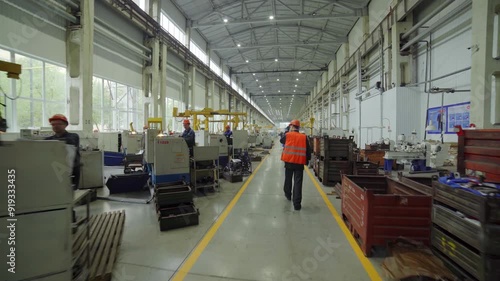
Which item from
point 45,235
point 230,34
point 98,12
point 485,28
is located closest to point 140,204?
point 45,235

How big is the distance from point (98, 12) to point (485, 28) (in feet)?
37.8

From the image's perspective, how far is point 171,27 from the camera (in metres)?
12.4

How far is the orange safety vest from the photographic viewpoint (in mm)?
4453

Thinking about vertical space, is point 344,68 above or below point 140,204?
above

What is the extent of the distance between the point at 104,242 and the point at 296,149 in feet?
11.4

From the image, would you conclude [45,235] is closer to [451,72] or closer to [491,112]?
[491,112]

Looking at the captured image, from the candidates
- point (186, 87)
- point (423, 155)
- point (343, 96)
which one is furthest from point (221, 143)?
point (343, 96)

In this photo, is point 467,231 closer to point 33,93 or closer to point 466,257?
point 466,257

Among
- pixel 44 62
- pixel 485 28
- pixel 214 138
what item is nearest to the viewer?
pixel 485 28

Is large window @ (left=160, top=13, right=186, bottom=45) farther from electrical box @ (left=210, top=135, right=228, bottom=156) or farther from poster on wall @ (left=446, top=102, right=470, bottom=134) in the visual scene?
poster on wall @ (left=446, top=102, right=470, bottom=134)

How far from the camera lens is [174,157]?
193 inches

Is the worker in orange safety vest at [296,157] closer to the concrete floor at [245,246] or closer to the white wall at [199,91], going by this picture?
the concrete floor at [245,246]

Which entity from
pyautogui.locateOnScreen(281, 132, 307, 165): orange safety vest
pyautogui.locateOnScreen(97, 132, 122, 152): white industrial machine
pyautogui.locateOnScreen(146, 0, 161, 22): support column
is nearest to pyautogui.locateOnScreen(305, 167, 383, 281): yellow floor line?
pyautogui.locateOnScreen(281, 132, 307, 165): orange safety vest

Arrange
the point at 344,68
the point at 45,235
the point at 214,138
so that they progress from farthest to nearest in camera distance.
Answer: the point at 344,68 < the point at 214,138 < the point at 45,235
